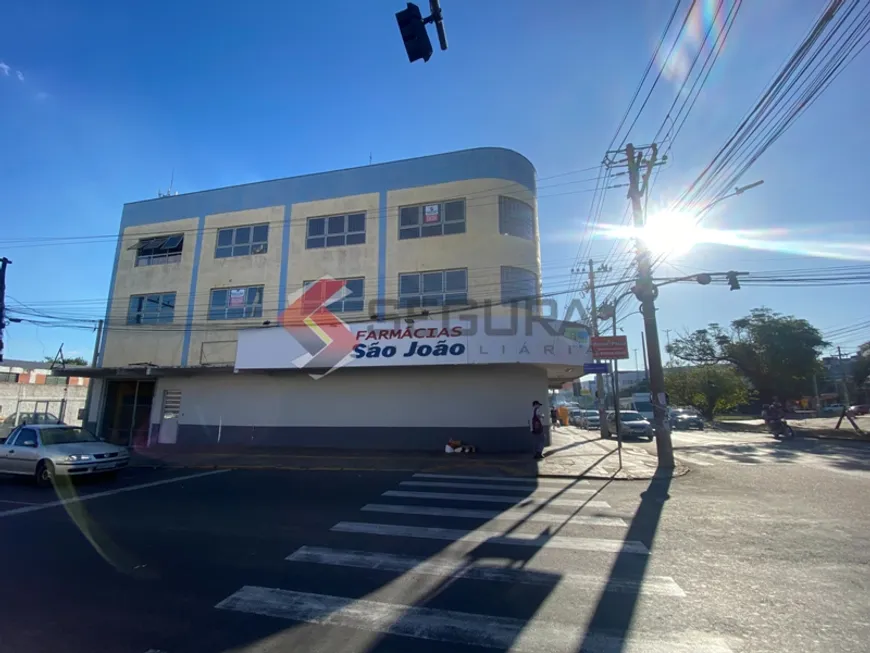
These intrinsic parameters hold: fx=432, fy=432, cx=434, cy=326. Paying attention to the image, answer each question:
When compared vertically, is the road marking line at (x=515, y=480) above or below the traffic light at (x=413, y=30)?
below

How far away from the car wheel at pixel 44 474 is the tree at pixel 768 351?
51.0m

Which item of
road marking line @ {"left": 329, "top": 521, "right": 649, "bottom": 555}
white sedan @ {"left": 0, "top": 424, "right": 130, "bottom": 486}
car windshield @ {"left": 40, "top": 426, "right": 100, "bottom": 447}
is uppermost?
car windshield @ {"left": 40, "top": 426, "right": 100, "bottom": 447}

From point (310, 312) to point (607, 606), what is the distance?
52.1 ft

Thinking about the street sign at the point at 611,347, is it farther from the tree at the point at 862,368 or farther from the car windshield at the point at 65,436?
the tree at the point at 862,368

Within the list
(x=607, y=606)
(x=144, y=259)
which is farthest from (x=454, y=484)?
(x=144, y=259)

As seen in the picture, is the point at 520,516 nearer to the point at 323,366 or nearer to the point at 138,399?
the point at 323,366

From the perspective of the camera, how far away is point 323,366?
51.8ft

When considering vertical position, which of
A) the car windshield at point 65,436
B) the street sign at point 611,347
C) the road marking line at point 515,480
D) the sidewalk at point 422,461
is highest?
the street sign at point 611,347

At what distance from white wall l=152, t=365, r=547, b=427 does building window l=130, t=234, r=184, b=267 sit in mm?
5981

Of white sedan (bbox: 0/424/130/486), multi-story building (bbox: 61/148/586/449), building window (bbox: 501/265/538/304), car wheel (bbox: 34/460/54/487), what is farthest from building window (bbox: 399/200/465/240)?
car wheel (bbox: 34/460/54/487)

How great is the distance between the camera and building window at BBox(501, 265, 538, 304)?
1620cm

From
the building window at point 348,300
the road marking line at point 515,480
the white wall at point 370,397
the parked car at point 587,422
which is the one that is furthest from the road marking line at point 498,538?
the parked car at point 587,422

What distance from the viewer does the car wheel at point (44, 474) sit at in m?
10.3

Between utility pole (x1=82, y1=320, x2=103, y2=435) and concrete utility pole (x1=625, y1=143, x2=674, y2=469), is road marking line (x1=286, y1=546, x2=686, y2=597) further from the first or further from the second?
utility pole (x1=82, y1=320, x2=103, y2=435)
